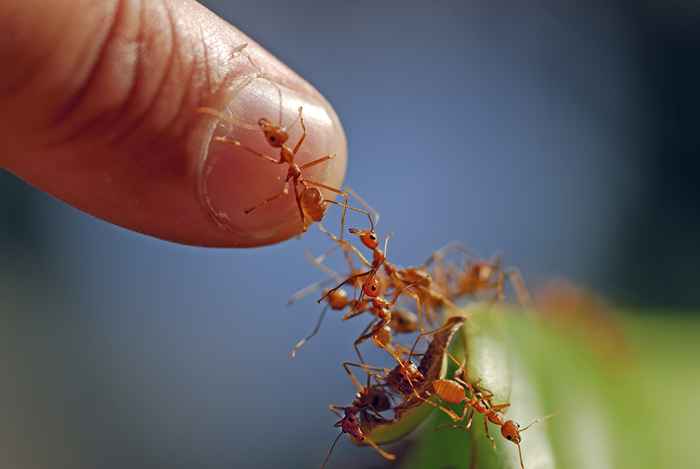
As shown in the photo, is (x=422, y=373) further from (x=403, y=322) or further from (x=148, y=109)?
(x=148, y=109)

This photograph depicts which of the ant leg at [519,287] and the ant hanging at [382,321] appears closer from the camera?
the ant hanging at [382,321]

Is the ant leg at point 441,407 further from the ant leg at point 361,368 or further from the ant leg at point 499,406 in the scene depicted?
the ant leg at point 361,368

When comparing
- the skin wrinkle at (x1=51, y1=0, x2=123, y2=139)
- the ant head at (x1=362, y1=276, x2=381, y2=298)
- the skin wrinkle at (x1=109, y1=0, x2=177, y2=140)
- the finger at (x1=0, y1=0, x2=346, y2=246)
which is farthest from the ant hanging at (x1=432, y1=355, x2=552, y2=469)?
the skin wrinkle at (x1=51, y1=0, x2=123, y2=139)

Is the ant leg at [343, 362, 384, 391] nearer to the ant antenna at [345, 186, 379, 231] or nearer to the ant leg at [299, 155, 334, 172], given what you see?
the ant antenna at [345, 186, 379, 231]

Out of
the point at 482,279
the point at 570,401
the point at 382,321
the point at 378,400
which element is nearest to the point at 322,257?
the point at 382,321

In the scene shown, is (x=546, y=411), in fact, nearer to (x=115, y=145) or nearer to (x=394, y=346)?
(x=394, y=346)

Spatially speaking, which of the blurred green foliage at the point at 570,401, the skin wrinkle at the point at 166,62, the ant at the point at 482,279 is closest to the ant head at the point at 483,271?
the ant at the point at 482,279

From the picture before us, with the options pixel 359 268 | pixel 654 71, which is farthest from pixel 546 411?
pixel 654 71
